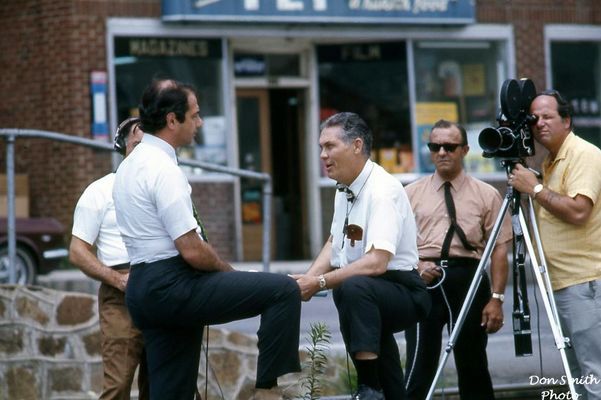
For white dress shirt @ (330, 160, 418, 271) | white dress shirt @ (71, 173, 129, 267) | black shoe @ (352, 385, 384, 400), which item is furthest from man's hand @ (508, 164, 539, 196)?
white dress shirt @ (71, 173, 129, 267)

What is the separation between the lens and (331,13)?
18.5 m

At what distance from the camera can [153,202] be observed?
20.9 feet

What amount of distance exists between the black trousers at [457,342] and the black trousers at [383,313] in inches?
42.8

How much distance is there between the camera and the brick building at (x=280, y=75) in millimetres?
17422

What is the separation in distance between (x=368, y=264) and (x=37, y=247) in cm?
885

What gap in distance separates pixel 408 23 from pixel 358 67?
0.92 m

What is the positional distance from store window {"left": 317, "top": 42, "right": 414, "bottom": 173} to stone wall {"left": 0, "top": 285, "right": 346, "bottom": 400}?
31.3 feet

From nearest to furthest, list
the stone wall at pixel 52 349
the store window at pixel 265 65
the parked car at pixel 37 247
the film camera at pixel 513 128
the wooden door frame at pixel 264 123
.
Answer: the film camera at pixel 513 128 < the stone wall at pixel 52 349 < the parked car at pixel 37 247 < the store window at pixel 265 65 < the wooden door frame at pixel 264 123

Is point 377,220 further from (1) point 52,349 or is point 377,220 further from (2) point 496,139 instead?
(1) point 52,349

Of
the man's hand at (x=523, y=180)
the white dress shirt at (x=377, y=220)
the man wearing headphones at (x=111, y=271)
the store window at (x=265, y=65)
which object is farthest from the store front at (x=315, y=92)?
the white dress shirt at (x=377, y=220)

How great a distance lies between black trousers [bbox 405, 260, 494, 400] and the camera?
8.28 meters

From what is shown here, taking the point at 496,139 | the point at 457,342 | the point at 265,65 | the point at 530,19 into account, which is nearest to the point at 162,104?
the point at 496,139

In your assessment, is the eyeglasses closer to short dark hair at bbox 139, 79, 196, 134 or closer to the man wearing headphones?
the man wearing headphones

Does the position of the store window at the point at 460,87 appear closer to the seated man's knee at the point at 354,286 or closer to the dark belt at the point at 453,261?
the dark belt at the point at 453,261
